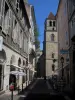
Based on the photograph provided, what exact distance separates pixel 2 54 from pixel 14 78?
5375mm

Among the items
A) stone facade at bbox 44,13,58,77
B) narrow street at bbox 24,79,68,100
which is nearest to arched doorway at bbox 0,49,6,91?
narrow street at bbox 24,79,68,100

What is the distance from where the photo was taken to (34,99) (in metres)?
11.5

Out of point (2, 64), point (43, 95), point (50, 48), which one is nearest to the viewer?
point (43, 95)

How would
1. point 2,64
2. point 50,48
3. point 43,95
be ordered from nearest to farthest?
point 43,95 → point 2,64 → point 50,48

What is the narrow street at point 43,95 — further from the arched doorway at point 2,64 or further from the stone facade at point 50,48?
the stone facade at point 50,48

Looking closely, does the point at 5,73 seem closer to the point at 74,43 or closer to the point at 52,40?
the point at 74,43

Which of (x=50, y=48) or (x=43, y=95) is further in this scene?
(x=50, y=48)

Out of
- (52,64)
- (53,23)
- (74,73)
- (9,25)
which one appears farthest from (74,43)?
(53,23)

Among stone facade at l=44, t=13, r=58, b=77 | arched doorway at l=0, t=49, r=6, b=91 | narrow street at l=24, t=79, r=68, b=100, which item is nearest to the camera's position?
narrow street at l=24, t=79, r=68, b=100

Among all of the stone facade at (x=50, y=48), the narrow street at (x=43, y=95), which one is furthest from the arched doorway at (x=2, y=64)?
the stone facade at (x=50, y=48)

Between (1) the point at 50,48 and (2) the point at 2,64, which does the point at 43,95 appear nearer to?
(2) the point at 2,64

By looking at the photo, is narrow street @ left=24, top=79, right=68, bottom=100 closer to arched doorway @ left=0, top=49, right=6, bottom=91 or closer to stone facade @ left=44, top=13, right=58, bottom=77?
arched doorway @ left=0, top=49, right=6, bottom=91

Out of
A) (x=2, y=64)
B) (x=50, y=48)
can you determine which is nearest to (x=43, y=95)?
(x=2, y=64)

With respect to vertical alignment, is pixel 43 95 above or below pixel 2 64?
below
